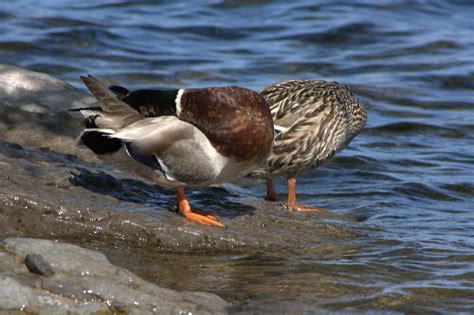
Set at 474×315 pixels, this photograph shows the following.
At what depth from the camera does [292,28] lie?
605 inches

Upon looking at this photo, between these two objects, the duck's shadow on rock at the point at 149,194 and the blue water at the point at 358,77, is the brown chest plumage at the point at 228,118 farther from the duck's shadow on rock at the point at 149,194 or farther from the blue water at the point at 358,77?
the duck's shadow on rock at the point at 149,194

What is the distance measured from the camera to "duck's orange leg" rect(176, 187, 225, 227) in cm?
630

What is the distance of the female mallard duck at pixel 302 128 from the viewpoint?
7.27 m

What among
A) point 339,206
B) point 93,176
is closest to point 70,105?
point 93,176

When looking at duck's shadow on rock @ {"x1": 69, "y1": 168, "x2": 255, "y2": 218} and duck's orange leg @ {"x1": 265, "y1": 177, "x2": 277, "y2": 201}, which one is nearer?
duck's shadow on rock @ {"x1": 69, "y1": 168, "x2": 255, "y2": 218}

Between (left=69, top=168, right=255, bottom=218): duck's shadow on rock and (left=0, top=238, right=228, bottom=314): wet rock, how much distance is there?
134 cm

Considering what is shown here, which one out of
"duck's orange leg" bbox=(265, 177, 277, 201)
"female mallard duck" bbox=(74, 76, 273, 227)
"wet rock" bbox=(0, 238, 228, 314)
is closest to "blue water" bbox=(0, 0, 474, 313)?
"wet rock" bbox=(0, 238, 228, 314)

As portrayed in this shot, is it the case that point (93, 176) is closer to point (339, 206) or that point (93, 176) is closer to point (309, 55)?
point (339, 206)

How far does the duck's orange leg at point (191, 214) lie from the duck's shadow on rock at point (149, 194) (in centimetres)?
21

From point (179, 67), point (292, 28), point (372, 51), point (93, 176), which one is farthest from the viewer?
point (292, 28)

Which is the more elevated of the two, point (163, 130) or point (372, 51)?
point (163, 130)

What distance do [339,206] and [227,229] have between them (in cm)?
188

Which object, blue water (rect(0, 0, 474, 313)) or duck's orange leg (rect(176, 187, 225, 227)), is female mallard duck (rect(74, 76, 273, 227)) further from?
blue water (rect(0, 0, 474, 313))

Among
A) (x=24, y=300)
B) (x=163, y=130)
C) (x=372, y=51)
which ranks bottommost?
(x=372, y=51)
